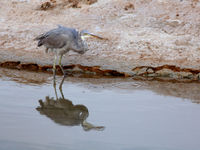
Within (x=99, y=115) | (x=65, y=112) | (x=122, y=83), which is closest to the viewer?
(x=99, y=115)

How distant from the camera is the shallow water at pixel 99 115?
423 cm

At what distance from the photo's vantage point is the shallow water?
4.23 metres

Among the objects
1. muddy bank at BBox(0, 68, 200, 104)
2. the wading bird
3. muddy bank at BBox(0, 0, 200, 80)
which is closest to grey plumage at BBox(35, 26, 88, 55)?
the wading bird

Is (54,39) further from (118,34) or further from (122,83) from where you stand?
(118,34)

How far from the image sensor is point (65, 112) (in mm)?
5352

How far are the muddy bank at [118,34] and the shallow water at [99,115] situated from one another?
737 millimetres

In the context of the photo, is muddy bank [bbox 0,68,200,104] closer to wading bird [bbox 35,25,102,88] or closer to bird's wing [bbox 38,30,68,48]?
wading bird [bbox 35,25,102,88]

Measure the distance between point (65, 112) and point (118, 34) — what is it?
4.03 metres

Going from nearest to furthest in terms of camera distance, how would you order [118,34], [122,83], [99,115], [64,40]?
[99,115], [122,83], [64,40], [118,34]

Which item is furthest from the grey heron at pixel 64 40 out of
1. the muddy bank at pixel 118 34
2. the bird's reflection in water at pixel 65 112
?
the bird's reflection in water at pixel 65 112

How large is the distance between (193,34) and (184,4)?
1.07 meters

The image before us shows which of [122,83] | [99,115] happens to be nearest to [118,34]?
[122,83]

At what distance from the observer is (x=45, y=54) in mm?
8711

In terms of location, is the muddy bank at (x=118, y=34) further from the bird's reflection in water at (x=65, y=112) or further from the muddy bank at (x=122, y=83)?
the bird's reflection in water at (x=65, y=112)
